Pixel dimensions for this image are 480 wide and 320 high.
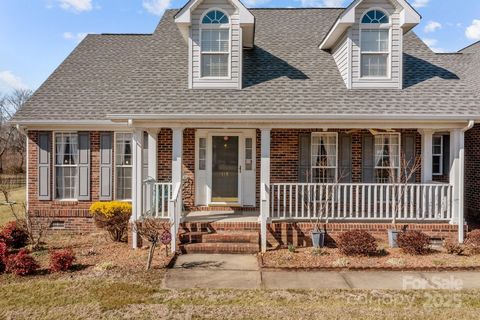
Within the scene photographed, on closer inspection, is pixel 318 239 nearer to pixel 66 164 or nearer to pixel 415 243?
pixel 415 243

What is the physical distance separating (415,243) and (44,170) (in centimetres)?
1096

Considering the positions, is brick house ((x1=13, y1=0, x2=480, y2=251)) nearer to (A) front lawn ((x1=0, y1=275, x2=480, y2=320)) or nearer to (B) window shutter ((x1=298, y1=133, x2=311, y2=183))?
(B) window shutter ((x1=298, y1=133, x2=311, y2=183))

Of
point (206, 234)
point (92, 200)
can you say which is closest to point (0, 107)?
point (92, 200)

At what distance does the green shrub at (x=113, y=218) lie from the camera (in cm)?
976

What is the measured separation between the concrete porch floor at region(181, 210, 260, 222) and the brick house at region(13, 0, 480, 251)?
6 cm

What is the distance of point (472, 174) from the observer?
12109mm

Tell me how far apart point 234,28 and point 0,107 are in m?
64.1

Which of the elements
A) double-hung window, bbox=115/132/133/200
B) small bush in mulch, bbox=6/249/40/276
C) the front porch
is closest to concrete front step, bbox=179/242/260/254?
the front porch

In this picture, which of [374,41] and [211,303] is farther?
[374,41]

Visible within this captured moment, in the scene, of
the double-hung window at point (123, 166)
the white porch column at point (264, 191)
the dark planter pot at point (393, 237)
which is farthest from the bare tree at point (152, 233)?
the dark planter pot at point (393, 237)

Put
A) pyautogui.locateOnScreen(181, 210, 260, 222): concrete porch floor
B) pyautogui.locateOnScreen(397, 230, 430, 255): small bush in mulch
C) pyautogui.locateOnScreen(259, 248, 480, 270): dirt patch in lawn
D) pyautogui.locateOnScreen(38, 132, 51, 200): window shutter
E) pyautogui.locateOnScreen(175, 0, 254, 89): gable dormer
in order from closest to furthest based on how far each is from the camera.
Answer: pyautogui.locateOnScreen(259, 248, 480, 270): dirt patch in lawn < pyautogui.locateOnScreen(397, 230, 430, 255): small bush in mulch < pyautogui.locateOnScreen(181, 210, 260, 222): concrete porch floor < pyautogui.locateOnScreen(175, 0, 254, 89): gable dormer < pyautogui.locateOnScreen(38, 132, 51, 200): window shutter

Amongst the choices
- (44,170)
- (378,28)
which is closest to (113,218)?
(44,170)

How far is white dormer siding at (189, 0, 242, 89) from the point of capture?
32.4 feet

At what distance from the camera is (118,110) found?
905cm
